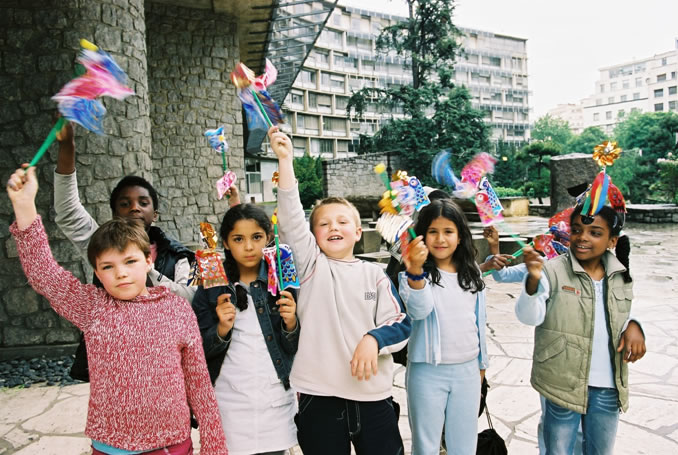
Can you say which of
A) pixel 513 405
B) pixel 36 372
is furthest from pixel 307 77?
pixel 513 405

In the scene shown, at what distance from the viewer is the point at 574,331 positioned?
209 centimetres

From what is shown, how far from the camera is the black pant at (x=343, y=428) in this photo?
1.74m

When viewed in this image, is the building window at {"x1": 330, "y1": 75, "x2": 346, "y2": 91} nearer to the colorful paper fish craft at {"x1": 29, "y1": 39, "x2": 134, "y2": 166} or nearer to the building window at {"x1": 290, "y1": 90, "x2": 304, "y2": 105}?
the building window at {"x1": 290, "y1": 90, "x2": 304, "y2": 105}

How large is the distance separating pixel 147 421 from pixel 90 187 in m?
3.50

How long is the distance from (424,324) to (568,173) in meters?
10.5

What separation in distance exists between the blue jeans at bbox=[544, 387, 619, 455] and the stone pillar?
32.0 ft

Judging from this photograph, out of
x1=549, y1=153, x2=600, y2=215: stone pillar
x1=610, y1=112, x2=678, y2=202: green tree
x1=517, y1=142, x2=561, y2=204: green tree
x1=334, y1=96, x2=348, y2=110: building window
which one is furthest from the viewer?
x1=334, y1=96, x2=348, y2=110: building window

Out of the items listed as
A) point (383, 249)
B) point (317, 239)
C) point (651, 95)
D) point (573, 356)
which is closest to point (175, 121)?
point (383, 249)

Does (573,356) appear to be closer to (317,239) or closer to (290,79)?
(317,239)

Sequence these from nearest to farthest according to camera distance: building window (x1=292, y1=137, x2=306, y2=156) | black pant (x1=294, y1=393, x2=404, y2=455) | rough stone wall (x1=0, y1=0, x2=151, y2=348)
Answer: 1. black pant (x1=294, y1=393, x2=404, y2=455)
2. rough stone wall (x1=0, y1=0, x2=151, y2=348)
3. building window (x1=292, y1=137, x2=306, y2=156)

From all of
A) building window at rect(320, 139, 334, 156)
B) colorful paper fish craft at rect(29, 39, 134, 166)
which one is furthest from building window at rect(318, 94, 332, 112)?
colorful paper fish craft at rect(29, 39, 134, 166)

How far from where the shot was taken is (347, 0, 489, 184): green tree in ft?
71.6

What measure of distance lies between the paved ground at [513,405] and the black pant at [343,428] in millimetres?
1156

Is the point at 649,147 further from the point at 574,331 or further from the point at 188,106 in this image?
the point at 574,331
